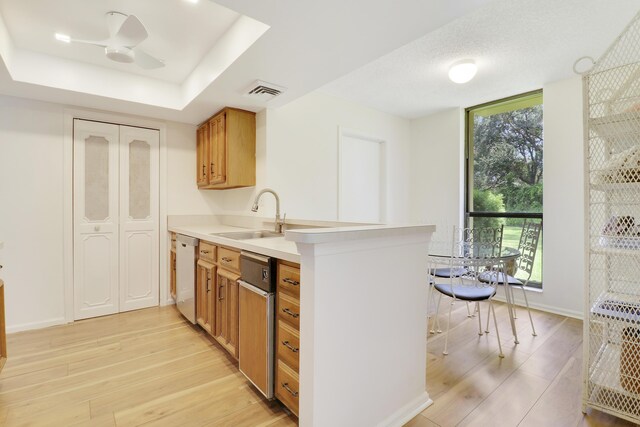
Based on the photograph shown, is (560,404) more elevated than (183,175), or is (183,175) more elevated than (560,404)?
(183,175)

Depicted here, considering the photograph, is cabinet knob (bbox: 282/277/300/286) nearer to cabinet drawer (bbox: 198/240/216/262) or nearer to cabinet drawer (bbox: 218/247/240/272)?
cabinet drawer (bbox: 218/247/240/272)

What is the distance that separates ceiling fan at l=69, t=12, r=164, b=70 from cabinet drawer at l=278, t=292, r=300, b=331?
1.88 meters

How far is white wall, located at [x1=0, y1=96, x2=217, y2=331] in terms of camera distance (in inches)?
110

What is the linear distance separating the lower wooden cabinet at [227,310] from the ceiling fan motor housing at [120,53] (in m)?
1.72

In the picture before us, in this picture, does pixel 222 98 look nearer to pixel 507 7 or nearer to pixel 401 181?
pixel 507 7

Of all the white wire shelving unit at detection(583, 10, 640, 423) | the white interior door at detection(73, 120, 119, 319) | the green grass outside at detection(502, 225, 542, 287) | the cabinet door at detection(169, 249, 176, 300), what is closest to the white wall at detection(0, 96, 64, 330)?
the white interior door at detection(73, 120, 119, 319)

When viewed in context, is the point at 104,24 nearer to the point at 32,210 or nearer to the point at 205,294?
the point at 32,210

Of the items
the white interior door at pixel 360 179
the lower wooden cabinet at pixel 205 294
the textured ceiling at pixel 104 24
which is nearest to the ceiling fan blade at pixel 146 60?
the textured ceiling at pixel 104 24

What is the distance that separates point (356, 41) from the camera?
192 cm

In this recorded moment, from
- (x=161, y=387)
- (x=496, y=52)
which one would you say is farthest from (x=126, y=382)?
(x=496, y=52)

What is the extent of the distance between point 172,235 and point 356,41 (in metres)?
2.84

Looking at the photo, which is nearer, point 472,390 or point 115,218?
point 472,390

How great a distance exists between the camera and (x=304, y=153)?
11.5 feet

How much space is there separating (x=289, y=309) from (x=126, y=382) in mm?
1336
